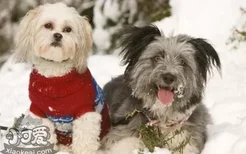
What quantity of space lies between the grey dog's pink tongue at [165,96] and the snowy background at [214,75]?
16.8 inches

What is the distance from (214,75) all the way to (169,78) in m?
2.21

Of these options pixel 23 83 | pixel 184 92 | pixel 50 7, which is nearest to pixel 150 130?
pixel 184 92

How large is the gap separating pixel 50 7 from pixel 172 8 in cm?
339

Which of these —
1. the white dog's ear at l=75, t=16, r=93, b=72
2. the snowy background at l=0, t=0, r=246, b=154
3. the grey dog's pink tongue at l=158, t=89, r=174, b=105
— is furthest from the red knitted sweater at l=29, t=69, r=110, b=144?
the snowy background at l=0, t=0, r=246, b=154

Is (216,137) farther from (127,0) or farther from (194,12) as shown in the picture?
(127,0)

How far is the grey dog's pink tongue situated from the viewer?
12.8 feet

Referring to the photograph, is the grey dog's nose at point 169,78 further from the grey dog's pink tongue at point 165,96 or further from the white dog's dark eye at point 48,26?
the white dog's dark eye at point 48,26

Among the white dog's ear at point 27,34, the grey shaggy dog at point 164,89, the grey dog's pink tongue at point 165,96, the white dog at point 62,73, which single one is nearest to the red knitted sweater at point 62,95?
the white dog at point 62,73

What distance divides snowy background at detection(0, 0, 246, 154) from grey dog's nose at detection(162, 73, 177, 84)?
23.7 inches

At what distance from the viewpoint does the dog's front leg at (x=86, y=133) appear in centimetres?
418

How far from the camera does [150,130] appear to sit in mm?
4102

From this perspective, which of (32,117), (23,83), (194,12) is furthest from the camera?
(194,12)

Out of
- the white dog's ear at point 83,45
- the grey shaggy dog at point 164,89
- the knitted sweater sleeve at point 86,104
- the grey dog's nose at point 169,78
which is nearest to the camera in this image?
the grey dog's nose at point 169,78

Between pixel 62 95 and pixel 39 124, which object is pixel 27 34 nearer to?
pixel 62 95
